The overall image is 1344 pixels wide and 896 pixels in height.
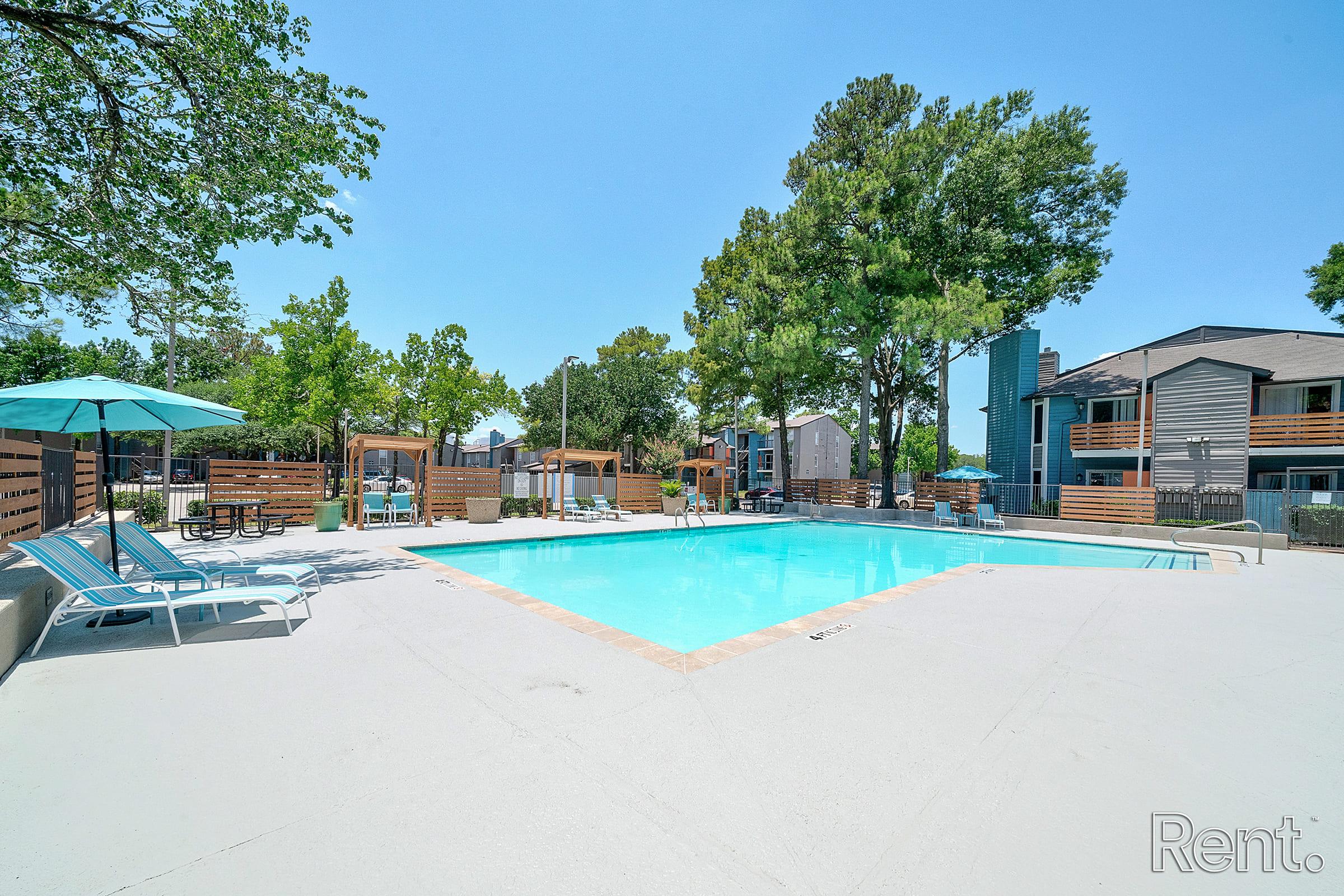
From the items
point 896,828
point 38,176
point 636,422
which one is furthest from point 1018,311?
point 38,176

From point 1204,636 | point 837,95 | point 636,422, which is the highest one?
point 837,95

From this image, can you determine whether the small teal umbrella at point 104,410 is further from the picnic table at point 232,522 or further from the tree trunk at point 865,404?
the tree trunk at point 865,404

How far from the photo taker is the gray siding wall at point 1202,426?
17188 mm

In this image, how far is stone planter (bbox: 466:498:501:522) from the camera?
16.2 metres

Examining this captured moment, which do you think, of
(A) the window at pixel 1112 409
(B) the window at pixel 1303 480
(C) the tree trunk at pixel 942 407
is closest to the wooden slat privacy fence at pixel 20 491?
(C) the tree trunk at pixel 942 407

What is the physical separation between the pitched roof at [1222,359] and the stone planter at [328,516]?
82.9 ft

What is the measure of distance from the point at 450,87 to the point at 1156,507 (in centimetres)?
2360

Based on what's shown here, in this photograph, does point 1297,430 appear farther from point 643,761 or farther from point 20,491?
point 20,491

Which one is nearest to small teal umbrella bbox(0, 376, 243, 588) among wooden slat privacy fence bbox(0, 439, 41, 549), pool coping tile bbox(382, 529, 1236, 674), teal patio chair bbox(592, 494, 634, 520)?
wooden slat privacy fence bbox(0, 439, 41, 549)

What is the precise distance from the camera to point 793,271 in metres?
22.8

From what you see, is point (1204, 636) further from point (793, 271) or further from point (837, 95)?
point (837, 95)

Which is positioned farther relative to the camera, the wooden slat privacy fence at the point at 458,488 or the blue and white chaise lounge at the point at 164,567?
the wooden slat privacy fence at the point at 458,488

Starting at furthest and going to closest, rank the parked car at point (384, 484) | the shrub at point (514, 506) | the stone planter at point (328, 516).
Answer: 1. the parked car at point (384, 484)
2. the shrub at point (514, 506)
3. the stone planter at point (328, 516)

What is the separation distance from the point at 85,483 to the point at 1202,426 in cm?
3050
